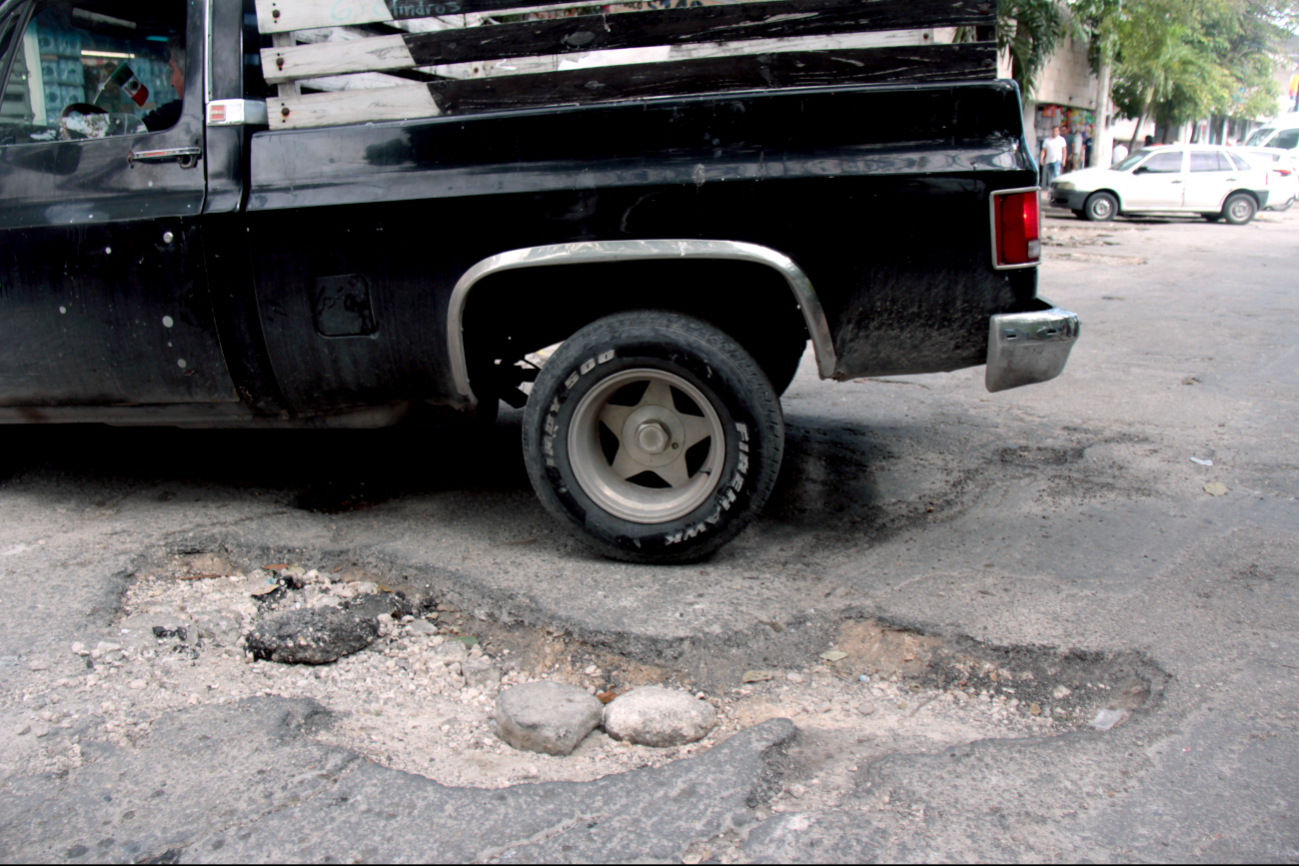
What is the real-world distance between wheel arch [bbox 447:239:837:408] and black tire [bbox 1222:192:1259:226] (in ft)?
61.9

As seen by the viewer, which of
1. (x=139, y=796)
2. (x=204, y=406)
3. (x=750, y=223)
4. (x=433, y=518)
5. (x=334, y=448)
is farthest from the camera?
(x=334, y=448)

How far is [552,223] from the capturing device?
115 inches

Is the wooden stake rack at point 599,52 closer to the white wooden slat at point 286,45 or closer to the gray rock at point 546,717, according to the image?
the white wooden slat at point 286,45

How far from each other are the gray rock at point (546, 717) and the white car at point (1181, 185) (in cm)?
1881

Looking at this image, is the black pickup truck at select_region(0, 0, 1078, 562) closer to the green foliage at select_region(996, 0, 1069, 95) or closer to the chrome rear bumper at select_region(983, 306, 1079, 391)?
the chrome rear bumper at select_region(983, 306, 1079, 391)

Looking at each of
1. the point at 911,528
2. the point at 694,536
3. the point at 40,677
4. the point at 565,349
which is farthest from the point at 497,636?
the point at 911,528

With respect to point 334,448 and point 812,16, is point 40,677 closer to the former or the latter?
point 334,448

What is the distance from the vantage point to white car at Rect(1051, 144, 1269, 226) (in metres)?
17.8

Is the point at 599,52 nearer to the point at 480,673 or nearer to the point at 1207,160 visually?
the point at 480,673

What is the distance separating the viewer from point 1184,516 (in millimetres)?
3490

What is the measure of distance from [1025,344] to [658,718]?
1.59m

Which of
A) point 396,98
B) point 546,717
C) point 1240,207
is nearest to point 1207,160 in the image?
point 1240,207

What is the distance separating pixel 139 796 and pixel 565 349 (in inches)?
65.7

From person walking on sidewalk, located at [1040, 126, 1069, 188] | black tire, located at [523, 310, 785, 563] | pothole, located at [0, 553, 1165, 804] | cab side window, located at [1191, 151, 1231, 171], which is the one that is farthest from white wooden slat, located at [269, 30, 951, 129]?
person walking on sidewalk, located at [1040, 126, 1069, 188]
